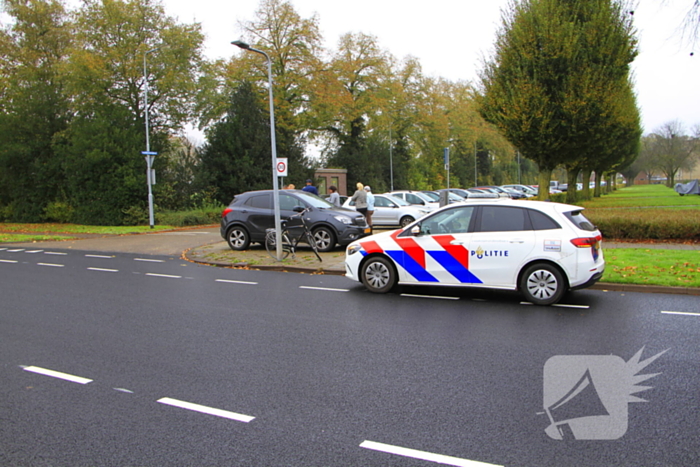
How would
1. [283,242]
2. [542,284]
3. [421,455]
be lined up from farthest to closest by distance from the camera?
[283,242]
[542,284]
[421,455]

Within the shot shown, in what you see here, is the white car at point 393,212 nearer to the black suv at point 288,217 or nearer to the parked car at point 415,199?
the parked car at point 415,199

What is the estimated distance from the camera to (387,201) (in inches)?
904

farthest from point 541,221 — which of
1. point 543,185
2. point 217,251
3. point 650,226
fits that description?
point 543,185

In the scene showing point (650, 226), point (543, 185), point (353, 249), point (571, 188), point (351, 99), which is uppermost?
point (351, 99)

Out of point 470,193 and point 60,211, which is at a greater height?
point 470,193

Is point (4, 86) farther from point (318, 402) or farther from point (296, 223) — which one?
point (318, 402)

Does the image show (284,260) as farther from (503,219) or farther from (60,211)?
(60,211)

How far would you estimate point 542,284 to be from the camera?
26.9 ft

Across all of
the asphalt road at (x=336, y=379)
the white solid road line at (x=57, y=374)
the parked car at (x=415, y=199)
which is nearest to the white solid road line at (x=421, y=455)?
the asphalt road at (x=336, y=379)

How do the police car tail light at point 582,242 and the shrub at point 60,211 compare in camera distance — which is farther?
the shrub at point 60,211

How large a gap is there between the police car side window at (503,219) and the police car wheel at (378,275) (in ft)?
5.68

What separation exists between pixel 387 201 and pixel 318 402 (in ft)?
61.6

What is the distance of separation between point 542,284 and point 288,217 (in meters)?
8.77

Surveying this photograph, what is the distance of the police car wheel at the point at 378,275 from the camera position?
369 inches
